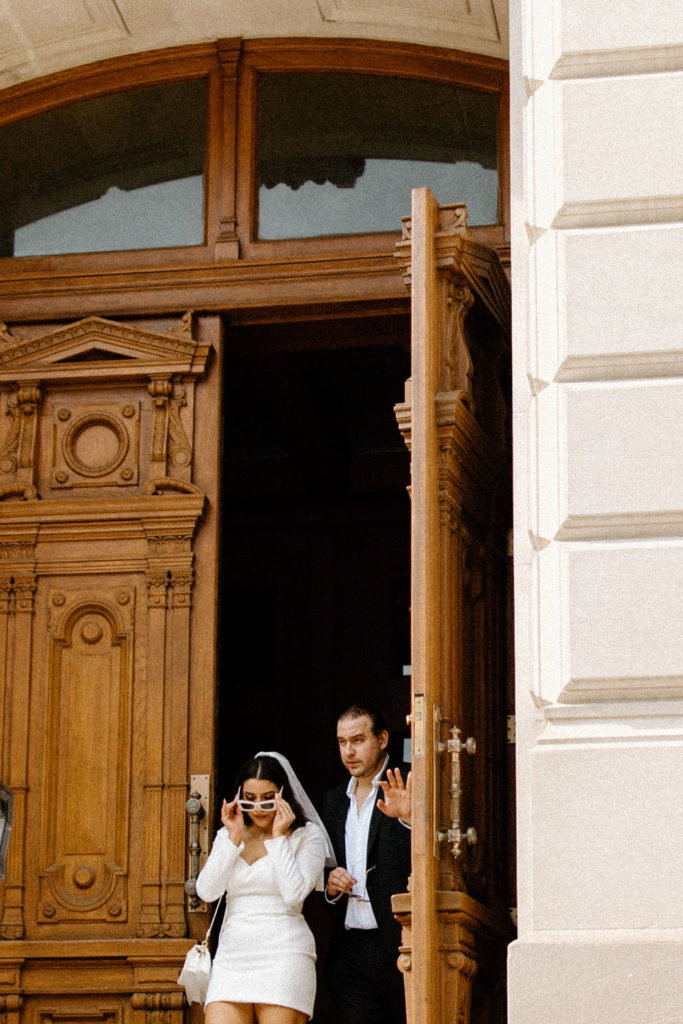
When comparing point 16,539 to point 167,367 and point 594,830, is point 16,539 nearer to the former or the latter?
point 167,367

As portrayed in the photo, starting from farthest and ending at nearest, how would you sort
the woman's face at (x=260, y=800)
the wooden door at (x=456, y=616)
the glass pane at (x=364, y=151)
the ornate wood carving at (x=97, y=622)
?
1. the glass pane at (x=364, y=151)
2. the ornate wood carving at (x=97, y=622)
3. the woman's face at (x=260, y=800)
4. the wooden door at (x=456, y=616)

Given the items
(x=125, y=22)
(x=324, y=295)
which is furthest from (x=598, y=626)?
(x=125, y=22)

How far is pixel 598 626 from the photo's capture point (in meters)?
5.82

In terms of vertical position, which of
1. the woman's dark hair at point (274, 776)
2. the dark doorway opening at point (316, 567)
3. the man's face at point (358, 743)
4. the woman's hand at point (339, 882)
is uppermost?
the dark doorway opening at point (316, 567)

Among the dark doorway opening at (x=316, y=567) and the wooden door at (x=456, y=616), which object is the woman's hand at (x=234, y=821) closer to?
the wooden door at (x=456, y=616)

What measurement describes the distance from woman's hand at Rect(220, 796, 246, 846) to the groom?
1.28ft

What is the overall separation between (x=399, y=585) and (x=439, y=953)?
6266 millimetres

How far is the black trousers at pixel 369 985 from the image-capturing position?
7355mm

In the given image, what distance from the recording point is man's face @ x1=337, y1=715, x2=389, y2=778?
771cm

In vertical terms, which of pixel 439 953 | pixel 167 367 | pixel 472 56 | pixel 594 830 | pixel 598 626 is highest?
pixel 472 56

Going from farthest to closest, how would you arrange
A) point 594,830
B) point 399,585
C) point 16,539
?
point 399,585 < point 16,539 < point 594,830

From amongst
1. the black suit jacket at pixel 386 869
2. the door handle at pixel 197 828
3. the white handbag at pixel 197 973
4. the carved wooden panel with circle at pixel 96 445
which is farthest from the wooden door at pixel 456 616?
the carved wooden panel with circle at pixel 96 445

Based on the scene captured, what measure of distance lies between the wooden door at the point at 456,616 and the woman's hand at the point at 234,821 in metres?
0.87

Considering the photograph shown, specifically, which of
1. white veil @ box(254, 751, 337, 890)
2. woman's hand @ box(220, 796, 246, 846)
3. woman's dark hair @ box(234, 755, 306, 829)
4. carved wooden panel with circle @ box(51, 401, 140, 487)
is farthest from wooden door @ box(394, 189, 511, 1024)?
carved wooden panel with circle @ box(51, 401, 140, 487)
